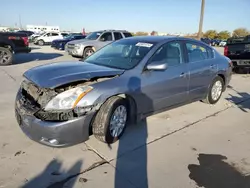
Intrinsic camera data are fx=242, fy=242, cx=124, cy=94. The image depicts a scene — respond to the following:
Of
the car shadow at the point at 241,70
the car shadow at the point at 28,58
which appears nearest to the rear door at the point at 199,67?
the car shadow at the point at 241,70

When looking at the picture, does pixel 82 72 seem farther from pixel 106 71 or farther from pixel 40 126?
pixel 40 126

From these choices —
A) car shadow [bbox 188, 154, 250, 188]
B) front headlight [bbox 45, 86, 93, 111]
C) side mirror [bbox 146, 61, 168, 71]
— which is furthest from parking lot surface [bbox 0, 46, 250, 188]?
side mirror [bbox 146, 61, 168, 71]

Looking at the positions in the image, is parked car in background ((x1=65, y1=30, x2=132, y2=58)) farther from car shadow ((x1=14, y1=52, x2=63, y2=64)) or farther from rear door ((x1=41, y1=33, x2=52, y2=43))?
rear door ((x1=41, y1=33, x2=52, y2=43))

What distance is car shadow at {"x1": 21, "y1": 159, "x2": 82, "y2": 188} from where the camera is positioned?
8.65 ft

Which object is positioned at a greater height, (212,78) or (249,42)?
(249,42)

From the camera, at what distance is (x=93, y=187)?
262cm

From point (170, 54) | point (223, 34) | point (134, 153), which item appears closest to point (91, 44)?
point (170, 54)

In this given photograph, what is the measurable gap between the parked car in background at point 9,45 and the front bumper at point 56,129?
28.1 feet

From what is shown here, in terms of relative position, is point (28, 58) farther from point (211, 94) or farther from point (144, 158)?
point (144, 158)

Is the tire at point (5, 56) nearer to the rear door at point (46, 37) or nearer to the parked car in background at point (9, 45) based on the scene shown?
the parked car in background at point (9, 45)

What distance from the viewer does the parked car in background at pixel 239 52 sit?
30.5ft

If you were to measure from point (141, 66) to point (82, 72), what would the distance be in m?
0.97

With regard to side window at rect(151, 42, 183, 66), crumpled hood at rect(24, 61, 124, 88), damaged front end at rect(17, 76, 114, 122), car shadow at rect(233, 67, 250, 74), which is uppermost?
side window at rect(151, 42, 183, 66)

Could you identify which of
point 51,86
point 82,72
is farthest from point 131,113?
point 51,86
